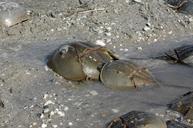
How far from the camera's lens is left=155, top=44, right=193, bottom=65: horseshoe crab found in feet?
18.2

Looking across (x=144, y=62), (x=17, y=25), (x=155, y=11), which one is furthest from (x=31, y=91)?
(x=155, y=11)

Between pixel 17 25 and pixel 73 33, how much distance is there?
0.88 m

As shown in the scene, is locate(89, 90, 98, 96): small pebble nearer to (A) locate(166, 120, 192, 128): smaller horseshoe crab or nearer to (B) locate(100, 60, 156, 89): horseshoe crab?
(B) locate(100, 60, 156, 89): horseshoe crab

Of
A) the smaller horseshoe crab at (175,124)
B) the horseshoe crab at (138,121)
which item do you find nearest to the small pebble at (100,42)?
the horseshoe crab at (138,121)

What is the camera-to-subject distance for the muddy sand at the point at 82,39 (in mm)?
4680

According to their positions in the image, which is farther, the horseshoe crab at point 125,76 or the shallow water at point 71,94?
the horseshoe crab at point 125,76

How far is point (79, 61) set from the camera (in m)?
5.32

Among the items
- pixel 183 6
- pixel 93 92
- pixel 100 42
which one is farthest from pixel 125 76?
pixel 183 6

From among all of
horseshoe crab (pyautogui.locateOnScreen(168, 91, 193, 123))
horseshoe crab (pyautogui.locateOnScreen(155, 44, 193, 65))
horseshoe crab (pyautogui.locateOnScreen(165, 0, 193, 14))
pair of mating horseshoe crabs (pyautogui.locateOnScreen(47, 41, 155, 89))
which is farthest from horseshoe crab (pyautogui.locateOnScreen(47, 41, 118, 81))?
horseshoe crab (pyautogui.locateOnScreen(165, 0, 193, 14))

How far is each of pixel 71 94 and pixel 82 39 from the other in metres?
1.49

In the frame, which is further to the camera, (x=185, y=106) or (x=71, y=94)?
(x=71, y=94)

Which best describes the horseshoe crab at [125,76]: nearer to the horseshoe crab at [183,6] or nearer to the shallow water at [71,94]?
the shallow water at [71,94]

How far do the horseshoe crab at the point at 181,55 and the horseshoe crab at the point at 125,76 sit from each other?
590 millimetres

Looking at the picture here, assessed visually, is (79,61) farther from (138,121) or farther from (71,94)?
(138,121)
